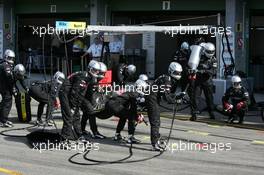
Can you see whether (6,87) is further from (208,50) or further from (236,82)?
(236,82)

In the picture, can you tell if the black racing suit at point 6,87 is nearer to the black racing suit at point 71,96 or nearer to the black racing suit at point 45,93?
the black racing suit at point 45,93

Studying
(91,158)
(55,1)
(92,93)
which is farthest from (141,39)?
(91,158)

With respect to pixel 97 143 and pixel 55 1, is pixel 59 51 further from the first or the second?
pixel 97 143

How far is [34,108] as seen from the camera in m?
16.8

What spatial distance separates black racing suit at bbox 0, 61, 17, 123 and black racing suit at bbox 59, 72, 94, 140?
262 cm

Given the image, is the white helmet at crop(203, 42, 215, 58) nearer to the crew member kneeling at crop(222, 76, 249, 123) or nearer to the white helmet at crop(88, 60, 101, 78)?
the crew member kneeling at crop(222, 76, 249, 123)

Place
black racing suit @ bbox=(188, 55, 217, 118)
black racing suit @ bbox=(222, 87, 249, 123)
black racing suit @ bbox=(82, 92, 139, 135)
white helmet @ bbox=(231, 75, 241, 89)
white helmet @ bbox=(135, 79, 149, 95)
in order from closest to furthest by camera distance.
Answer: white helmet @ bbox=(135, 79, 149, 95)
black racing suit @ bbox=(82, 92, 139, 135)
black racing suit @ bbox=(222, 87, 249, 123)
white helmet @ bbox=(231, 75, 241, 89)
black racing suit @ bbox=(188, 55, 217, 118)

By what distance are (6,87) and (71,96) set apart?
9.55 feet

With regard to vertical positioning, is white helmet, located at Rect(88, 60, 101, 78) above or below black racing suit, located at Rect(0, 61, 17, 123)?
above

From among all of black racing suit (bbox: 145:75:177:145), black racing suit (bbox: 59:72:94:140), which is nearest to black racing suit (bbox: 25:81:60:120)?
black racing suit (bbox: 59:72:94:140)

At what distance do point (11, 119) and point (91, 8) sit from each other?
11555 millimetres

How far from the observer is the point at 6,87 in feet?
43.3

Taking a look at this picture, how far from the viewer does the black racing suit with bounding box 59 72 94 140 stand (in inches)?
427

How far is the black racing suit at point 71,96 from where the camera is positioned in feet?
35.6
